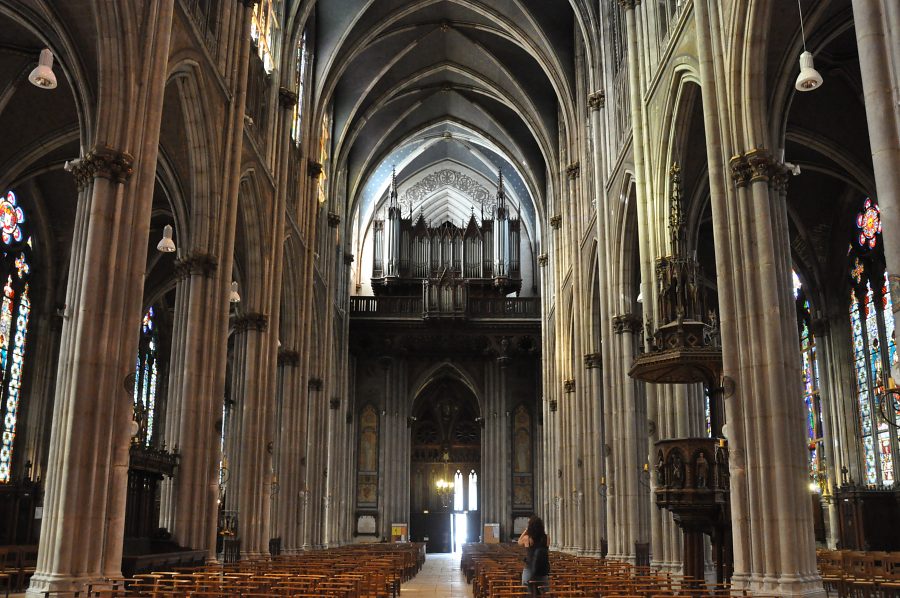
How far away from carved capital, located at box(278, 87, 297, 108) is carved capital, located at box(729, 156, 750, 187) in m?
16.0

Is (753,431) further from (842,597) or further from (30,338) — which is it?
(30,338)

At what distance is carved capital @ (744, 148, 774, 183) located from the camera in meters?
14.3

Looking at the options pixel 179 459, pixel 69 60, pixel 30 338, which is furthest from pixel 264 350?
pixel 69 60

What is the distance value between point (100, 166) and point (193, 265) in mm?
5481

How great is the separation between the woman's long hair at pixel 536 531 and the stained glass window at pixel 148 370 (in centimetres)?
2846

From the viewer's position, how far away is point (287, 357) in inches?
1176

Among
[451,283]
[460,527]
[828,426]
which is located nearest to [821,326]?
[828,426]

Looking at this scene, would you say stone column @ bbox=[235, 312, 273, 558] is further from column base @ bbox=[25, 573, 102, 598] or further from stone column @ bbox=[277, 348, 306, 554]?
column base @ bbox=[25, 573, 102, 598]

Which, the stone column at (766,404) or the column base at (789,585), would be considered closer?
the column base at (789,585)

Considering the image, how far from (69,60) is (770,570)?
564 inches

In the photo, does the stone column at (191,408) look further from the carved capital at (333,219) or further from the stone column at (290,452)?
the carved capital at (333,219)

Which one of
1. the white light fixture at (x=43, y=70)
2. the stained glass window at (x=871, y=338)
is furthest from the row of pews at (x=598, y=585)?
the stained glass window at (x=871, y=338)

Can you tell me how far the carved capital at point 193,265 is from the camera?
19.4 metres

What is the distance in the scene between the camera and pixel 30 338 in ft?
88.6
